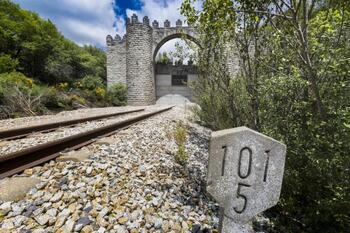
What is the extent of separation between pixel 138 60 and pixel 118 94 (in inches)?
150

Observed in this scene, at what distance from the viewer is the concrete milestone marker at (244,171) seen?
108 centimetres

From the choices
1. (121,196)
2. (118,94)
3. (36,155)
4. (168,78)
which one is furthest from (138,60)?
(121,196)

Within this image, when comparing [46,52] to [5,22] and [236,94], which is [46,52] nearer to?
[5,22]

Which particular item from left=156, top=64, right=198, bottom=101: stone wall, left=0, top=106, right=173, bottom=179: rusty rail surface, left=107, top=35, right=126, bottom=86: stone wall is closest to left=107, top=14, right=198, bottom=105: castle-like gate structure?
left=107, top=35, right=126, bottom=86: stone wall

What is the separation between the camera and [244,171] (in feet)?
3.61

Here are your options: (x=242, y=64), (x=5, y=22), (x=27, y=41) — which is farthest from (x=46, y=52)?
(x=242, y=64)

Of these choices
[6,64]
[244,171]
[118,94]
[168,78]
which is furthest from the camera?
[168,78]

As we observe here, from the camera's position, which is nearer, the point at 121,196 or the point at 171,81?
the point at 121,196

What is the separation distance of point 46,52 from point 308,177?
19748mm

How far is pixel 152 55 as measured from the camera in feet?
67.2

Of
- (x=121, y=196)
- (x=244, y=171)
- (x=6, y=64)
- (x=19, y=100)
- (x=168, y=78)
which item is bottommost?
(x=121, y=196)

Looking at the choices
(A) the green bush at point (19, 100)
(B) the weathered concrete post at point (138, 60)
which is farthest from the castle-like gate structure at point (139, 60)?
(A) the green bush at point (19, 100)

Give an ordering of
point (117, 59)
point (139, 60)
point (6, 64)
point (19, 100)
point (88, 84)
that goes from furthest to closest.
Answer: point (117, 59)
point (139, 60)
point (88, 84)
point (6, 64)
point (19, 100)

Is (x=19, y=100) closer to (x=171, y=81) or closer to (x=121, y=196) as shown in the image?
(x=121, y=196)
